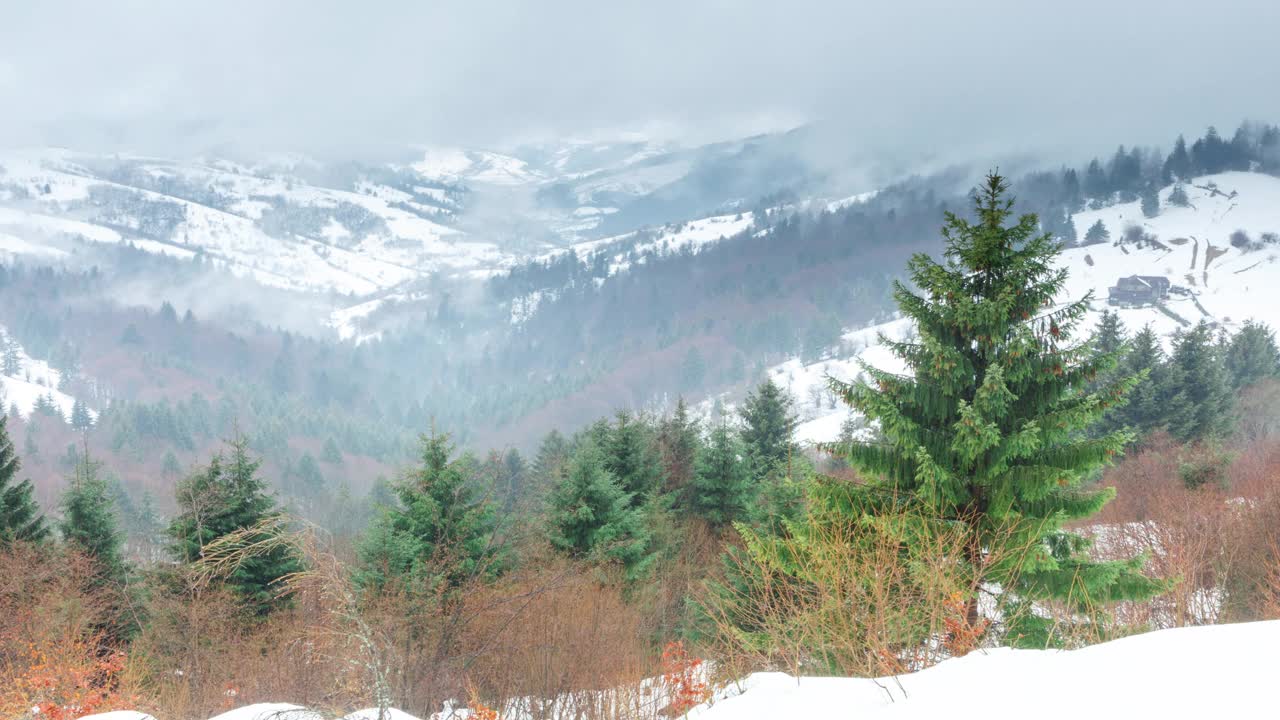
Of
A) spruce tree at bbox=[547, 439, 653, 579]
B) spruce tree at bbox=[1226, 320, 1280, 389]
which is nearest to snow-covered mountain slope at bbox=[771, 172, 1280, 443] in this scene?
spruce tree at bbox=[1226, 320, 1280, 389]

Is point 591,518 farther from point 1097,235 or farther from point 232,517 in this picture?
point 1097,235

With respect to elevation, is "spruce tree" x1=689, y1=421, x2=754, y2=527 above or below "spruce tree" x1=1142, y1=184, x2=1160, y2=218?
below

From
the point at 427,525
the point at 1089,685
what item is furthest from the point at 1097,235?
the point at 1089,685

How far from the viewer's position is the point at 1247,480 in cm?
2636

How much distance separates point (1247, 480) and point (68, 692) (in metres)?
38.9

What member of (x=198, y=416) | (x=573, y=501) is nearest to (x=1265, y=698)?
(x=573, y=501)

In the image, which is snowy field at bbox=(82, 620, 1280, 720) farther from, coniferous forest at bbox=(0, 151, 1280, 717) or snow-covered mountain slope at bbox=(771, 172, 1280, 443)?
snow-covered mountain slope at bbox=(771, 172, 1280, 443)

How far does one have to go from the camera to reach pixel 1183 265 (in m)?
159

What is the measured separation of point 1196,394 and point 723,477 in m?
32.4

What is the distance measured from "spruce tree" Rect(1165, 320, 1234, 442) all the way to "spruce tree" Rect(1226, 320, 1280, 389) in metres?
21.3

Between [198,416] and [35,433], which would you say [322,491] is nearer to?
[198,416]

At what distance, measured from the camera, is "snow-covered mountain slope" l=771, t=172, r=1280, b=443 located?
14012cm

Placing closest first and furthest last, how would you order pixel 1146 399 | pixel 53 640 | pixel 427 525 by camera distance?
pixel 53 640, pixel 427 525, pixel 1146 399

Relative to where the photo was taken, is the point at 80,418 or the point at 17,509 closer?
the point at 17,509
